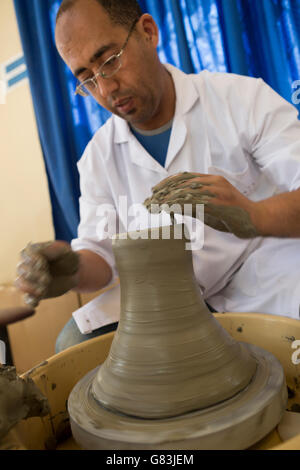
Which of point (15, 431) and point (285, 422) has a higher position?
point (15, 431)

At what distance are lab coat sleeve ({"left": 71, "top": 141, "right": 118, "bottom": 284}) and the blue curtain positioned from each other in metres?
0.74

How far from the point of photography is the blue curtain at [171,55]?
1923mm

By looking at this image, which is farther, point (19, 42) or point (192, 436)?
point (19, 42)

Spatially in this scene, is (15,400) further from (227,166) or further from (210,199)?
(227,166)

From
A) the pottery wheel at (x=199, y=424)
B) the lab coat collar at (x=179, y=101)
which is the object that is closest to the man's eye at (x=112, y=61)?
the lab coat collar at (x=179, y=101)

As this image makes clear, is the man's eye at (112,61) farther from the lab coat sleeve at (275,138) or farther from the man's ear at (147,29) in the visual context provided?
the lab coat sleeve at (275,138)

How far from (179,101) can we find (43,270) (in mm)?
852

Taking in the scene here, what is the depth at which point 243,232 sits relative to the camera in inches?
33.6

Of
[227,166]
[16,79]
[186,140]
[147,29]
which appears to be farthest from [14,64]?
[227,166]

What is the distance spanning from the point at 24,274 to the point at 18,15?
201 centimetres

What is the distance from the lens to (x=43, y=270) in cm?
83
